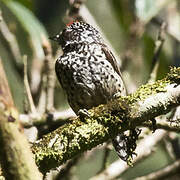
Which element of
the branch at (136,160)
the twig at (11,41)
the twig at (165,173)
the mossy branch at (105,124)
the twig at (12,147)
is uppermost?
the twig at (11,41)

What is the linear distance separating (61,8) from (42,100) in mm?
1884

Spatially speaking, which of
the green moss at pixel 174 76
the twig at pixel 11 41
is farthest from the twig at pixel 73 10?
the green moss at pixel 174 76

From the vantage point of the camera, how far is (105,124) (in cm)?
230

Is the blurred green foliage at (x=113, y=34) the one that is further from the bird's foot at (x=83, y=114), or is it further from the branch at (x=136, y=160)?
the bird's foot at (x=83, y=114)

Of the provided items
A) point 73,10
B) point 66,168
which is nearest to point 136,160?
point 66,168

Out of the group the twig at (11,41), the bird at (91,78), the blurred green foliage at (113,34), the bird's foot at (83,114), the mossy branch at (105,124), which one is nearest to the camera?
the mossy branch at (105,124)

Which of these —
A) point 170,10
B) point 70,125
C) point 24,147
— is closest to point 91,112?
point 70,125

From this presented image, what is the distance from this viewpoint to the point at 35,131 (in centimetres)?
335

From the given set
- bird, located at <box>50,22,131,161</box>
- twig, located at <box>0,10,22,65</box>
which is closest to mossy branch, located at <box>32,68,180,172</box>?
bird, located at <box>50,22,131,161</box>

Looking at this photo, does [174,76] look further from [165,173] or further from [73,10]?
[73,10]

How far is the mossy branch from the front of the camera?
2232mm

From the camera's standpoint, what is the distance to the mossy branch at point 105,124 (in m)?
2.23

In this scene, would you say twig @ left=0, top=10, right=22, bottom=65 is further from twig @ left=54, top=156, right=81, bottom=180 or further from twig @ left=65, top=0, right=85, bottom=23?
twig @ left=54, top=156, right=81, bottom=180

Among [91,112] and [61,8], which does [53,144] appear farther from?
[61,8]
